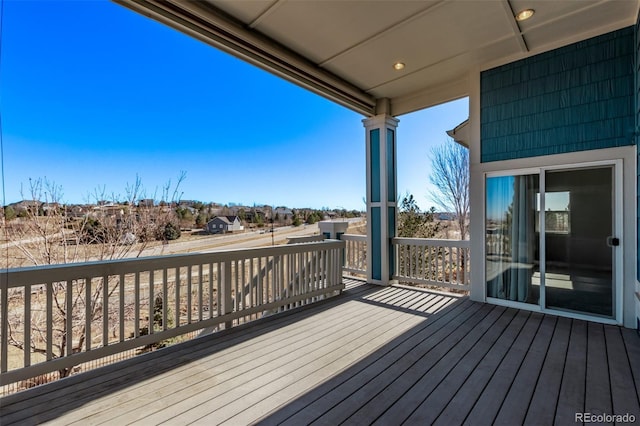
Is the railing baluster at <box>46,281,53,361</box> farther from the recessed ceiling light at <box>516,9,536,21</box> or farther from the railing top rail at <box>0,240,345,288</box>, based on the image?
the recessed ceiling light at <box>516,9,536,21</box>

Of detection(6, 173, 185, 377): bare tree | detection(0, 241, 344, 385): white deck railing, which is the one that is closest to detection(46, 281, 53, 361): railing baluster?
detection(0, 241, 344, 385): white deck railing

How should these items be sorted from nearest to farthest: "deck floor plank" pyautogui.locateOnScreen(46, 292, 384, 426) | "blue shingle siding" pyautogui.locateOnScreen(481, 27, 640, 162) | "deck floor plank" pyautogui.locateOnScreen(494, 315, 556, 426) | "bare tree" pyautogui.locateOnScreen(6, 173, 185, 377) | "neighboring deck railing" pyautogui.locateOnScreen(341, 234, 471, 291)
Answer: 1. "deck floor plank" pyautogui.locateOnScreen(494, 315, 556, 426)
2. "deck floor plank" pyautogui.locateOnScreen(46, 292, 384, 426)
3. "blue shingle siding" pyautogui.locateOnScreen(481, 27, 640, 162)
4. "bare tree" pyautogui.locateOnScreen(6, 173, 185, 377)
5. "neighboring deck railing" pyautogui.locateOnScreen(341, 234, 471, 291)

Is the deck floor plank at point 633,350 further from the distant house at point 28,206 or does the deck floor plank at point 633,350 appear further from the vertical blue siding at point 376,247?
the distant house at point 28,206

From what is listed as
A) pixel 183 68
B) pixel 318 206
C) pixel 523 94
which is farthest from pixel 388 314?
pixel 183 68

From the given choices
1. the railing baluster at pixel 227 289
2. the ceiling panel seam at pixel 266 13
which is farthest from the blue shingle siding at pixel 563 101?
the railing baluster at pixel 227 289

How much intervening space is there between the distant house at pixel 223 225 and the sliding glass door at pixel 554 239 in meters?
3.85

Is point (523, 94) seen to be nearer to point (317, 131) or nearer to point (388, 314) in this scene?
point (388, 314)

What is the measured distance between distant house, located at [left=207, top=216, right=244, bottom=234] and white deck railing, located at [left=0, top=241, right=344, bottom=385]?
0.97 metres

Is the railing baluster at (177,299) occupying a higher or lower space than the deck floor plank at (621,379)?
higher

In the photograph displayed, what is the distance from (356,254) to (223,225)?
2.63 metres

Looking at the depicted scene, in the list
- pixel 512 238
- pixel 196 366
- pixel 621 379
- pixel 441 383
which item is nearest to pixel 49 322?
pixel 196 366

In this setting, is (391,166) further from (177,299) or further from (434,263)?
(177,299)

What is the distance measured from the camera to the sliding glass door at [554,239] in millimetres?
3178

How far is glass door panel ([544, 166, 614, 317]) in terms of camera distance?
3160 mm
